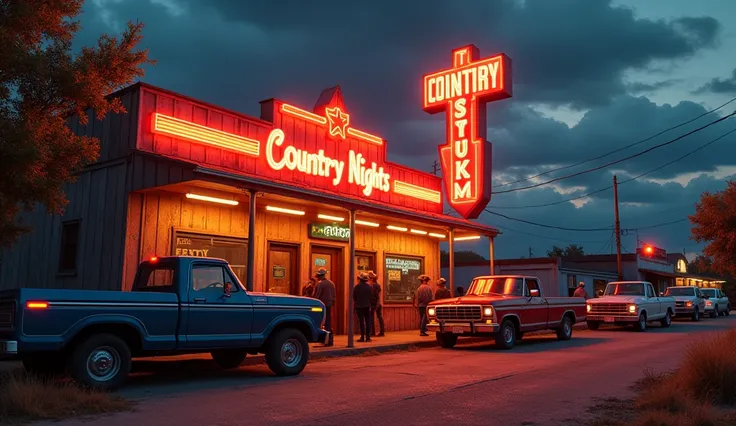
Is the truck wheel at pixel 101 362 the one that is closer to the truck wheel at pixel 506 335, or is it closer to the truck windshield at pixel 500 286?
the truck wheel at pixel 506 335

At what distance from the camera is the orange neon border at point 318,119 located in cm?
1824

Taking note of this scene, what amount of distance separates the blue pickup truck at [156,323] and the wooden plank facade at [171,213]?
10.1 ft

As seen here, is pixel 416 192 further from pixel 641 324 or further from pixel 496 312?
pixel 641 324

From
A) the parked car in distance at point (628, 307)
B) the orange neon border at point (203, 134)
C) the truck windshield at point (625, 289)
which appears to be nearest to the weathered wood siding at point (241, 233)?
the orange neon border at point (203, 134)

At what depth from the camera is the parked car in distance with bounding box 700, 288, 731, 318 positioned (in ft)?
116

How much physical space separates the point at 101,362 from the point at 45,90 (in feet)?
14.7

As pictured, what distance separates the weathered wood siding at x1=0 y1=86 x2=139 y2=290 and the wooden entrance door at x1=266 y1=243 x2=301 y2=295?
430cm

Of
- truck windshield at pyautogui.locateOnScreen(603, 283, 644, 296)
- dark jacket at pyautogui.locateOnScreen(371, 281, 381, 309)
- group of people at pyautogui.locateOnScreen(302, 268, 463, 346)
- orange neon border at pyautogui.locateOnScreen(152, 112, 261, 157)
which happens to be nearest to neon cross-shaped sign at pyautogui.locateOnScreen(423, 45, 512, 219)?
group of people at pyautogui.locateOnScreen(302, 268, 463, 346)

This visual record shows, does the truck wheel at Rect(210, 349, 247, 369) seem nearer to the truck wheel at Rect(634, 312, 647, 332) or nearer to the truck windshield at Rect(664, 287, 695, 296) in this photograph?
the truck wheel at Rect(634, 312, 647, 332)

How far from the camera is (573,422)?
24.2 ft

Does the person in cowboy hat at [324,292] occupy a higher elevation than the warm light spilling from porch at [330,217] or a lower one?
lower

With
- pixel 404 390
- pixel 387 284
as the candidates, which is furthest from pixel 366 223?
pixel 404 390

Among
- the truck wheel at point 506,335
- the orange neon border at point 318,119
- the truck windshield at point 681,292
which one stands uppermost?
the orange neon border at point 318,119

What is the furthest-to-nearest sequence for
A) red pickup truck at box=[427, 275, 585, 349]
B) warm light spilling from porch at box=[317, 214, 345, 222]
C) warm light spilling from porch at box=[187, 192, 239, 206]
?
1. warm light spilling from porch at box=[317, 214, 345, 222]
2. red pickup truck at box=[427, 275, 585, 349]
3. warm light spilling from porch at box=[187, 192, 239, 206]
